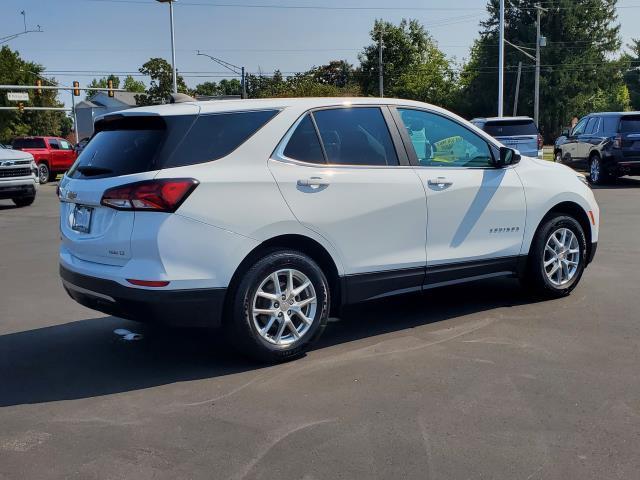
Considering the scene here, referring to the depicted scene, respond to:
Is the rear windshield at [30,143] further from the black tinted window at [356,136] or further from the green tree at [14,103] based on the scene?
the green tree at [14,103]

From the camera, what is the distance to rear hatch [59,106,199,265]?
4.45m

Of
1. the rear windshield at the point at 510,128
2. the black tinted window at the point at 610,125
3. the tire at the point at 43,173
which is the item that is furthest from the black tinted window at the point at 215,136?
the tire at the point at 43,173

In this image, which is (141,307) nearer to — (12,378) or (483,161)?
(12,378)

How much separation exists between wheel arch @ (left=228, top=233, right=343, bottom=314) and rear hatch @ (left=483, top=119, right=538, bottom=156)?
14046mm

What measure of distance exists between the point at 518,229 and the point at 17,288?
210 inches

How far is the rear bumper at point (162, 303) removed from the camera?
4.37 meters

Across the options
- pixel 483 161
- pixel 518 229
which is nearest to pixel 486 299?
pixel 518 229

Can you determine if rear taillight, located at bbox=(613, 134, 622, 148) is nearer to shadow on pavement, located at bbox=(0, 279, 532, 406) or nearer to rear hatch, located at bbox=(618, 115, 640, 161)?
rear hatch, located at bbox=(618, 115, 640, 161)

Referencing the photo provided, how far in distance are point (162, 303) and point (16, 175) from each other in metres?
13.9

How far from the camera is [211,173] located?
14.7ft

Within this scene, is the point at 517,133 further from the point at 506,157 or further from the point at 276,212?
the point at 276,212

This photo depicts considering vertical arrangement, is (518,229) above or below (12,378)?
above

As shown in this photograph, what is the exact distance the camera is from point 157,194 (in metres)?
4.32

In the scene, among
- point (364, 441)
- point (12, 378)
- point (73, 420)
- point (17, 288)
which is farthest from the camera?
point (17, 288)
